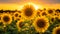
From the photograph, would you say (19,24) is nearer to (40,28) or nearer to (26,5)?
(26,5)

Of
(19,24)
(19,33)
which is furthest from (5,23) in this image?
(19,33)

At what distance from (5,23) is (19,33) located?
3.08 feet

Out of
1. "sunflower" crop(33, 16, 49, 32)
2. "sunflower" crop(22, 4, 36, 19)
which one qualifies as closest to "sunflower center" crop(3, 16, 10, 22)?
"sunflower" crop(22, 4, 36, 19)

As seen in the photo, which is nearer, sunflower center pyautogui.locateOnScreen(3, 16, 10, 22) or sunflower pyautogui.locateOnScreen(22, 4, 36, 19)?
sunflower pyautogui.locateOnScreen(22, 4, 36, 19)

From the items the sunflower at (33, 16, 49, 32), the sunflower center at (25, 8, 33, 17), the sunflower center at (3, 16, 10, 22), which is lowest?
the sunflower center at (3, 16, 10, 22)

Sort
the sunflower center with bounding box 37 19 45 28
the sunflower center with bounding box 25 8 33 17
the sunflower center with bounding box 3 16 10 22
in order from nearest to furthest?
the sunflower center with bounding box 37 19 45 28 → the sunflower center with bounding box 25 8 33 17 → the sunflower center with bounding box 3 16 10 22

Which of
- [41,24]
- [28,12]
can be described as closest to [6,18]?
[28,12]

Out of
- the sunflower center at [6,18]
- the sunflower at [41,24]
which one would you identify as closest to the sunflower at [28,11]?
the sunflower at [41,24]

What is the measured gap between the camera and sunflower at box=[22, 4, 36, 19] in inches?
178

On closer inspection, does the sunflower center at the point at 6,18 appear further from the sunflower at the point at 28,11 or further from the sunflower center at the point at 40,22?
the sunflower center at the point at 40,22

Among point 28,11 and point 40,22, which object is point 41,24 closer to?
point 40,22

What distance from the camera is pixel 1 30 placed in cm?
534

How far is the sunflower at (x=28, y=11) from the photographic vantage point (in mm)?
4525

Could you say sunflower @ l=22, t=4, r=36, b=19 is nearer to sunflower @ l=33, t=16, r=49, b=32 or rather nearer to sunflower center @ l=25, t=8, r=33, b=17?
sunflower center @ l=25, t=8, r=33, b=17
